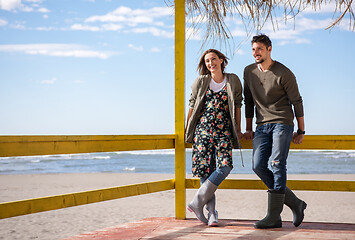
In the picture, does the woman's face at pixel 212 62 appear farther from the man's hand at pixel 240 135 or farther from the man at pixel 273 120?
the man's hand at pixel 240 135

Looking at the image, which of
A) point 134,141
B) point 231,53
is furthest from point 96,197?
point 231,53

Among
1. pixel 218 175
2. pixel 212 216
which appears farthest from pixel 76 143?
pixel 212 216

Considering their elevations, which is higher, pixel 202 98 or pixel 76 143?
pixel 202 98

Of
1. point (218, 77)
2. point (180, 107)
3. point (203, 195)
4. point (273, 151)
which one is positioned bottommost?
point (203, 195)

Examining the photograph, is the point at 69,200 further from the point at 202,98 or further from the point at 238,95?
the point at 238,95

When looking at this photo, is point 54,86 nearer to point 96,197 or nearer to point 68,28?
point 68,28

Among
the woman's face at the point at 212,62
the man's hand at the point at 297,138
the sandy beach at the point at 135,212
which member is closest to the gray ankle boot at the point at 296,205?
the man's hand at the point at 297,138

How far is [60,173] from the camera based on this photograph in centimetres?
1709

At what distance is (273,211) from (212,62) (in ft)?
4.04

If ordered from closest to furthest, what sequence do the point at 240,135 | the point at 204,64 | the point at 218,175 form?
the point at 218,175, the point at 240,135, the point at 204,64

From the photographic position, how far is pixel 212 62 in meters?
3.28

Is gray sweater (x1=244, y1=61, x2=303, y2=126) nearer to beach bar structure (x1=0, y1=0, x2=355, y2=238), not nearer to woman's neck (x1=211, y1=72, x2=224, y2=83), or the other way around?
woman's neck (x1=211, y1=72, x2=224, y2=83)

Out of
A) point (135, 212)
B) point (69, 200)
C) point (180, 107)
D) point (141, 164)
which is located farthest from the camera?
point (141, 164)

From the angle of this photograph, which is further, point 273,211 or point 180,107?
point 180,107
